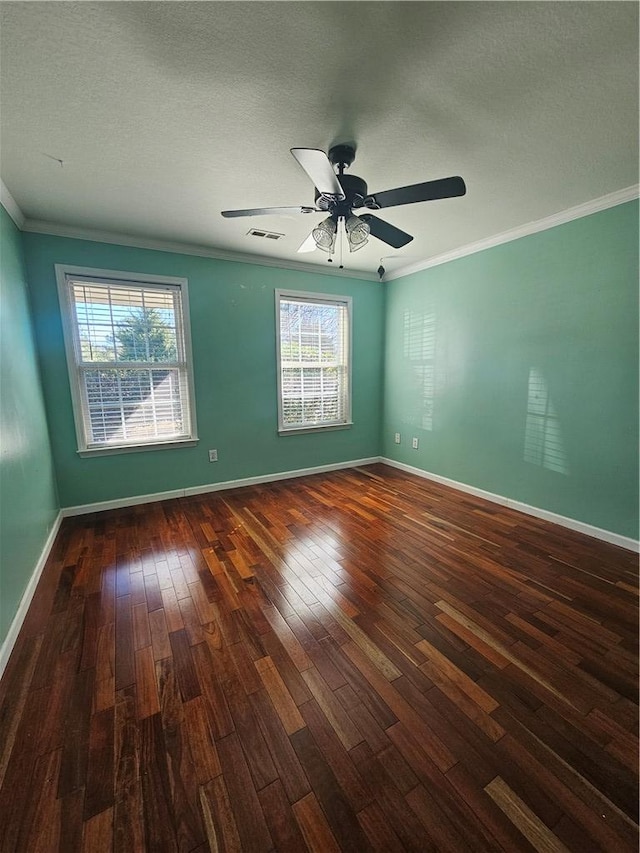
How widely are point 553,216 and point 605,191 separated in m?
0.39

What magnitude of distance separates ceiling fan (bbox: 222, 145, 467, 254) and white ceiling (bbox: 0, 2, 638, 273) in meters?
0.20

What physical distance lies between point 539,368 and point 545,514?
1.28 metres

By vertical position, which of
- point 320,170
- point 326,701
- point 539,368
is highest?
point 320,170

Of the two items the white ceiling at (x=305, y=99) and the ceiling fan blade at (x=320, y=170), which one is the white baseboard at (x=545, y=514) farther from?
the ceiling fan blade at (x=320, y=170)

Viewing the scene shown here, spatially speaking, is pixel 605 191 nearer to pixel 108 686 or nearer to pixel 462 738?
pixel 462 738

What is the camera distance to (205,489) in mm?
3672

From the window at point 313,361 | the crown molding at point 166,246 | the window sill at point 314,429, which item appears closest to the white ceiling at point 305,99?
the crown molding at point 166,246

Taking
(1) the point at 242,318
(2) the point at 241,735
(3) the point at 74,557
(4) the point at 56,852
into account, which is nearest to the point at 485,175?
(1) the point at 242,318

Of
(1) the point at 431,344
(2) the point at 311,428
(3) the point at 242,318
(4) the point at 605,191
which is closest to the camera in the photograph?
(4) the point at 605,191

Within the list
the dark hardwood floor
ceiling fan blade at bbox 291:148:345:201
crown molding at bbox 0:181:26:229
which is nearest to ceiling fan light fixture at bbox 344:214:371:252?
ceiling fan blade at bbox 291:148:345:201

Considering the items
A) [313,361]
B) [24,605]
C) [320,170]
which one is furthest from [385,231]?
[24,605]

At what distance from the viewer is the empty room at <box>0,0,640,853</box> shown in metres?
1.11

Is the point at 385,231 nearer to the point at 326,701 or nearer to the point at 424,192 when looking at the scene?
the point at 424,192

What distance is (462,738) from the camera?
1.20 meters
